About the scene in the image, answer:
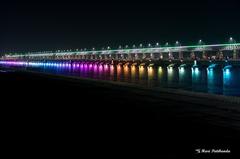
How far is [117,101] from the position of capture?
2564 centimetres

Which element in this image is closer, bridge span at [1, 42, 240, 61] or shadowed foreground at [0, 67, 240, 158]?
shadowed foreground at [0, 67, 240, 158]

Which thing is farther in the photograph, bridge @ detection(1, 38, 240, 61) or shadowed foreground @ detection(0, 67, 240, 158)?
bridge @ detection(1, 38, 240, 61)

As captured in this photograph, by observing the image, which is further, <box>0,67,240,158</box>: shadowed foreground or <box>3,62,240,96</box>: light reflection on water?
<box>3,62,240,96</box>: light reflection on water

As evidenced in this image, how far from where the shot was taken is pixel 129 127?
15.6m

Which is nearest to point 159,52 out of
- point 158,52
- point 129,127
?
point 158,52

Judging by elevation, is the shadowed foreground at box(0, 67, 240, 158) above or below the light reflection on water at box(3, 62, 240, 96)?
above

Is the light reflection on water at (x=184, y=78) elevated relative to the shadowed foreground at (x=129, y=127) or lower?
lower

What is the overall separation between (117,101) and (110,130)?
34.7 feet

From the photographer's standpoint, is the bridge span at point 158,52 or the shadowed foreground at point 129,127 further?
the bridge span at point 158,52

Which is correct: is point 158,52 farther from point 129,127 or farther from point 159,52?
point 129,127

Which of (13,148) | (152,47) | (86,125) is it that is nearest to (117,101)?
(86,125)

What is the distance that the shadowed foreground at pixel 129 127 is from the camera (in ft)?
38.8

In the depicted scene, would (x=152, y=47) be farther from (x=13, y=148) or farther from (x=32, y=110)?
(x=13, y=148)

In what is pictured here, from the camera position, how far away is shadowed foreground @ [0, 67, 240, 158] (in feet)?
38.8
